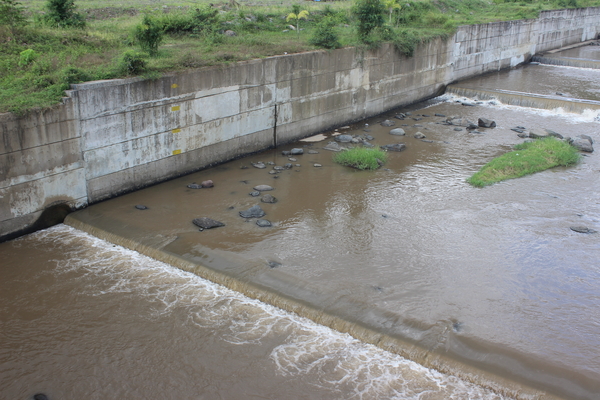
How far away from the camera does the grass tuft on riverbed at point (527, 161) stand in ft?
42.4

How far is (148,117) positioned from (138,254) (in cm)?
366

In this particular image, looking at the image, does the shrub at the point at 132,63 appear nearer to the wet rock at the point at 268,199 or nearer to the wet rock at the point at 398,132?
the wet rock at the point at 268,199

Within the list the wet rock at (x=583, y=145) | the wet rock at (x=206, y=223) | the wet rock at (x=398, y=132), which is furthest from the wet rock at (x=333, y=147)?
the wet rock at (x=583, y=145)

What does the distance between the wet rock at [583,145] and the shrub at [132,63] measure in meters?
12.4

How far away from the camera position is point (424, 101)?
2191 centimetres

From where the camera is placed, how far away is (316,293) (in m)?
8.08

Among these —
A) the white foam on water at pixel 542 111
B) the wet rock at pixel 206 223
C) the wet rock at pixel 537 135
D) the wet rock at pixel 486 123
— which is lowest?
the wet rock at pixel 206 223

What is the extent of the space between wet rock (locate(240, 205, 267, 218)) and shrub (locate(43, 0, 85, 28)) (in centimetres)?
894

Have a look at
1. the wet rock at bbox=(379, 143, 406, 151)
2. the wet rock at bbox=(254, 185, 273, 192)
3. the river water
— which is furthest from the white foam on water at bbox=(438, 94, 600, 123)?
the wet rock at bbox=(254, 185, 273, 192)

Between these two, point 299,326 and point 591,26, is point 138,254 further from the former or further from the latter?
point 591,26

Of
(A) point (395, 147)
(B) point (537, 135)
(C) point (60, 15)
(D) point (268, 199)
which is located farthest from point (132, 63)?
(B) point (537, 135)

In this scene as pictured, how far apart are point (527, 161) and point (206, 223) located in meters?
8.79

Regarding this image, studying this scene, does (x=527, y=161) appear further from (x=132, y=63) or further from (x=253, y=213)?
(x=132, y=63)

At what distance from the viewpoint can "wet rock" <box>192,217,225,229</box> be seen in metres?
10.1
